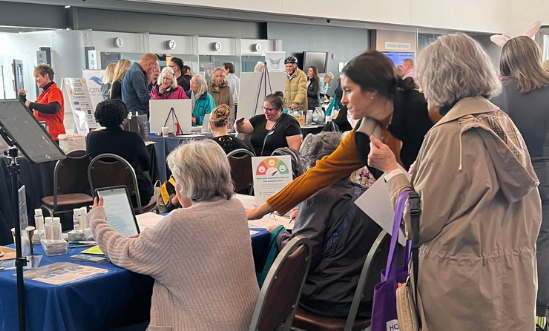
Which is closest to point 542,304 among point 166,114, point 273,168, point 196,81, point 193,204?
point 273,168

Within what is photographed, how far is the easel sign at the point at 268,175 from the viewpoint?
3232mm

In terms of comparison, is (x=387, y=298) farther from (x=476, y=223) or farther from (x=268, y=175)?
(x=268, y=175)

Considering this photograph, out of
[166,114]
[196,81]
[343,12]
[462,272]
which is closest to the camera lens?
[462,272]

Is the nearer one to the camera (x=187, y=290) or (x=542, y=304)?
(x=187, y=290)

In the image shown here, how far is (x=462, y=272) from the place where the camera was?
169cm

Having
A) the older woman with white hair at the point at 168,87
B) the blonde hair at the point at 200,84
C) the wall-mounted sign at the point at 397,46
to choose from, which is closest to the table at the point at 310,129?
the blonde hair at the point at 200,84

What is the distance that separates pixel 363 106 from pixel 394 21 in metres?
11.1

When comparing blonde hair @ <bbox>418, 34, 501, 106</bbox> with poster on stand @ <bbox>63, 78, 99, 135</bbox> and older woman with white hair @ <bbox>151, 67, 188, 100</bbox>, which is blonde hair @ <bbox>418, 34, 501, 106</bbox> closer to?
poster on stand @ <bbox>63, 78, 99, 135</bbox>

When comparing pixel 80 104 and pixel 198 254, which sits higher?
pixel 80 104

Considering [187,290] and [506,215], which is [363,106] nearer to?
[506,215]

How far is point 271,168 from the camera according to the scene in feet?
10.7

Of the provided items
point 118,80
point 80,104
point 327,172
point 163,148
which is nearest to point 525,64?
point 327,172

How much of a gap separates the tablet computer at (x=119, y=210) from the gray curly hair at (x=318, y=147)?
792 millimetres

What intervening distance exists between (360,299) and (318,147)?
70cm
